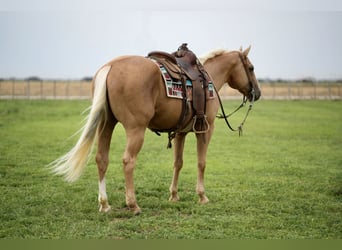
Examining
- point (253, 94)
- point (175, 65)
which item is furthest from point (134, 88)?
point (253, 94)

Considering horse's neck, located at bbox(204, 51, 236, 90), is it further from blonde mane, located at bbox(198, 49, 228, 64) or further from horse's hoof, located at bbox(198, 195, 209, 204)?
horse's hoof, located at bbox(198, 195, 209, 204)

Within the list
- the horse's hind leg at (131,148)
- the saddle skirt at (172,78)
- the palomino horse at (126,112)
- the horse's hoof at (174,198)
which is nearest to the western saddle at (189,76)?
the saddle skirt at (172,78)

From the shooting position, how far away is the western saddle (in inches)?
231

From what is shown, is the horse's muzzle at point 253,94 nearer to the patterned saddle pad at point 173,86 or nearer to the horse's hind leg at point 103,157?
the patterned saddle pad at point 173,86

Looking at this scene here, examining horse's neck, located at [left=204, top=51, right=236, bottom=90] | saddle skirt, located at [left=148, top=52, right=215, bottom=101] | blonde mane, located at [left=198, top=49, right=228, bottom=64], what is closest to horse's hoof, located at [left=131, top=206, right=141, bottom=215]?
saddle skirt, located at [left=148, top=52, right=215, bottom=101]

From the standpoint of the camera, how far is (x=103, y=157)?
222 inches

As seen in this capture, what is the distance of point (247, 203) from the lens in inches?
242

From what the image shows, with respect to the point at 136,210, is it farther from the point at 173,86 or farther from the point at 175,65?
the point at 175,65

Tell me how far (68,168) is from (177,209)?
1608 millimetres

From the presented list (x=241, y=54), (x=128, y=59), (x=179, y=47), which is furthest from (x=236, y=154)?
(x=128, y=59)

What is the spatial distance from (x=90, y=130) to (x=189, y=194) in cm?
227

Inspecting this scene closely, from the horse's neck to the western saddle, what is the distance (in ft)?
1.38

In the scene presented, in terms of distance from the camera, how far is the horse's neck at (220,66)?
22.3ft

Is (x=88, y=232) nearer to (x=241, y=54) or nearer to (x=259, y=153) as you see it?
(x=241, y=54)
